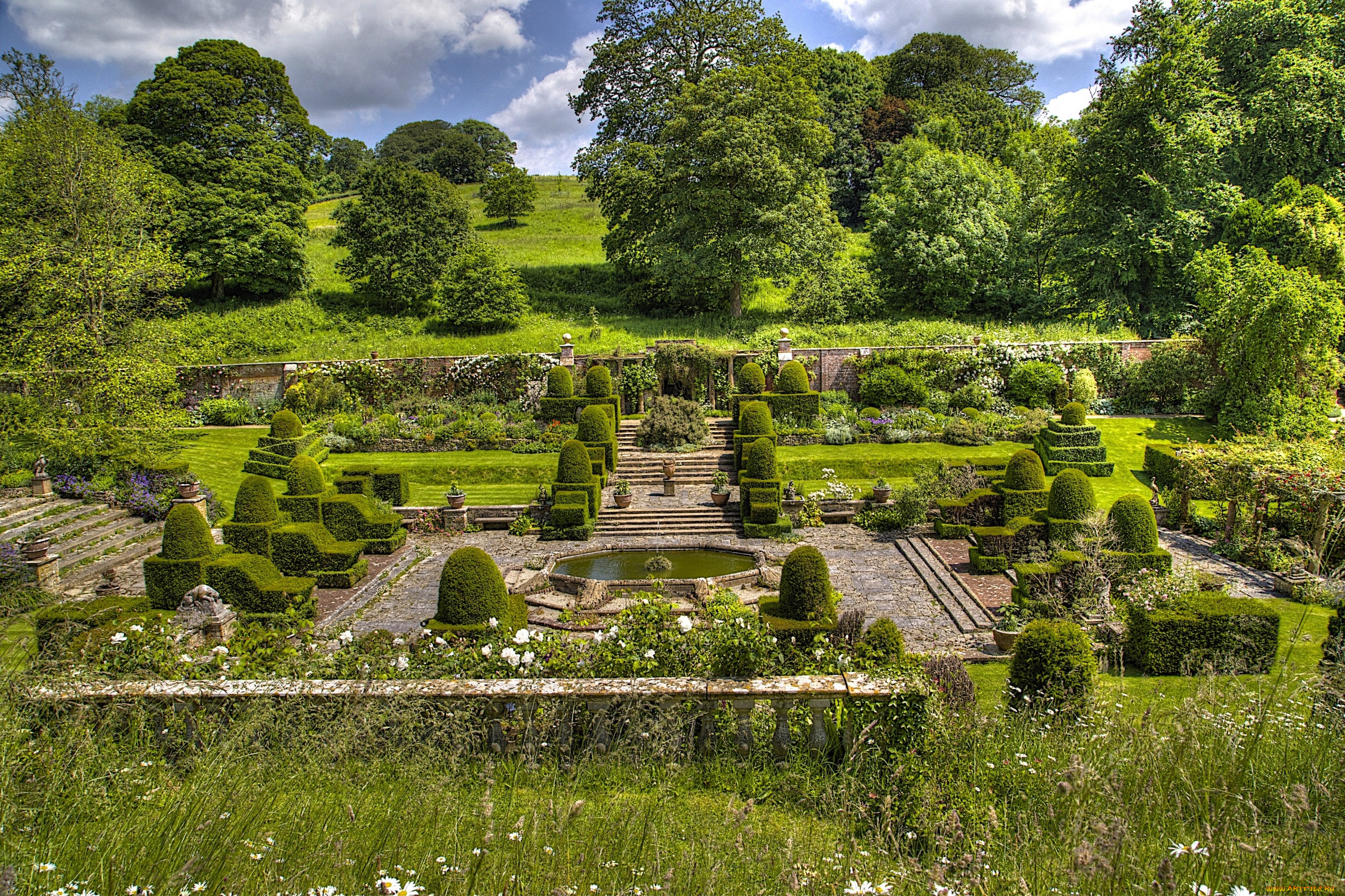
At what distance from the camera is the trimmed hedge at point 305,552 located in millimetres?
15719

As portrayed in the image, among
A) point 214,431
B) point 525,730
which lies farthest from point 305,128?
point 525,730

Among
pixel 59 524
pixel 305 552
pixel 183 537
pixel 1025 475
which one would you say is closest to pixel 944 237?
pixel 1025 475

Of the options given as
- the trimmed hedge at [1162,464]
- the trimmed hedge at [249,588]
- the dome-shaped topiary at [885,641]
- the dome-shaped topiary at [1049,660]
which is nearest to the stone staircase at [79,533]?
the trimmed hedge at [249,588]

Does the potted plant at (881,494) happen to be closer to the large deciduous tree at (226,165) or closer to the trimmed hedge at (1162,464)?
the trimmed hedge at (1162,464)

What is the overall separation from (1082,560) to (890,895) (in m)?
11.5

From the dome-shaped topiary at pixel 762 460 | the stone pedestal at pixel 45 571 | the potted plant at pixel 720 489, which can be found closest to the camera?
the stone pedestal at pixel 45 571

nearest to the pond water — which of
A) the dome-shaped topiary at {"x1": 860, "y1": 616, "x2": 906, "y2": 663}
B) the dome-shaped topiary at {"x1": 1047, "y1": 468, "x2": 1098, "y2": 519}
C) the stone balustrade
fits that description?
the dome-shaped topiary at {"x1": 1047, "y1": 468, "x2": 1098, "y2": 519}

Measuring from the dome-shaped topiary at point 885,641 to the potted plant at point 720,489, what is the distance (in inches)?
455

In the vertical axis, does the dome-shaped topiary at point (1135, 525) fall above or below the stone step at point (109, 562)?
above

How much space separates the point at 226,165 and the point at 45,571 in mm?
28615

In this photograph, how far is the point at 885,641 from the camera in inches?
349

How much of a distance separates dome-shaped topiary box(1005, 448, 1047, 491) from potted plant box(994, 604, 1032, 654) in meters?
4.54

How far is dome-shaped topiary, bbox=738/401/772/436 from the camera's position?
22.7 m

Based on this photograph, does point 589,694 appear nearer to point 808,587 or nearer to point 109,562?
point 808,587
